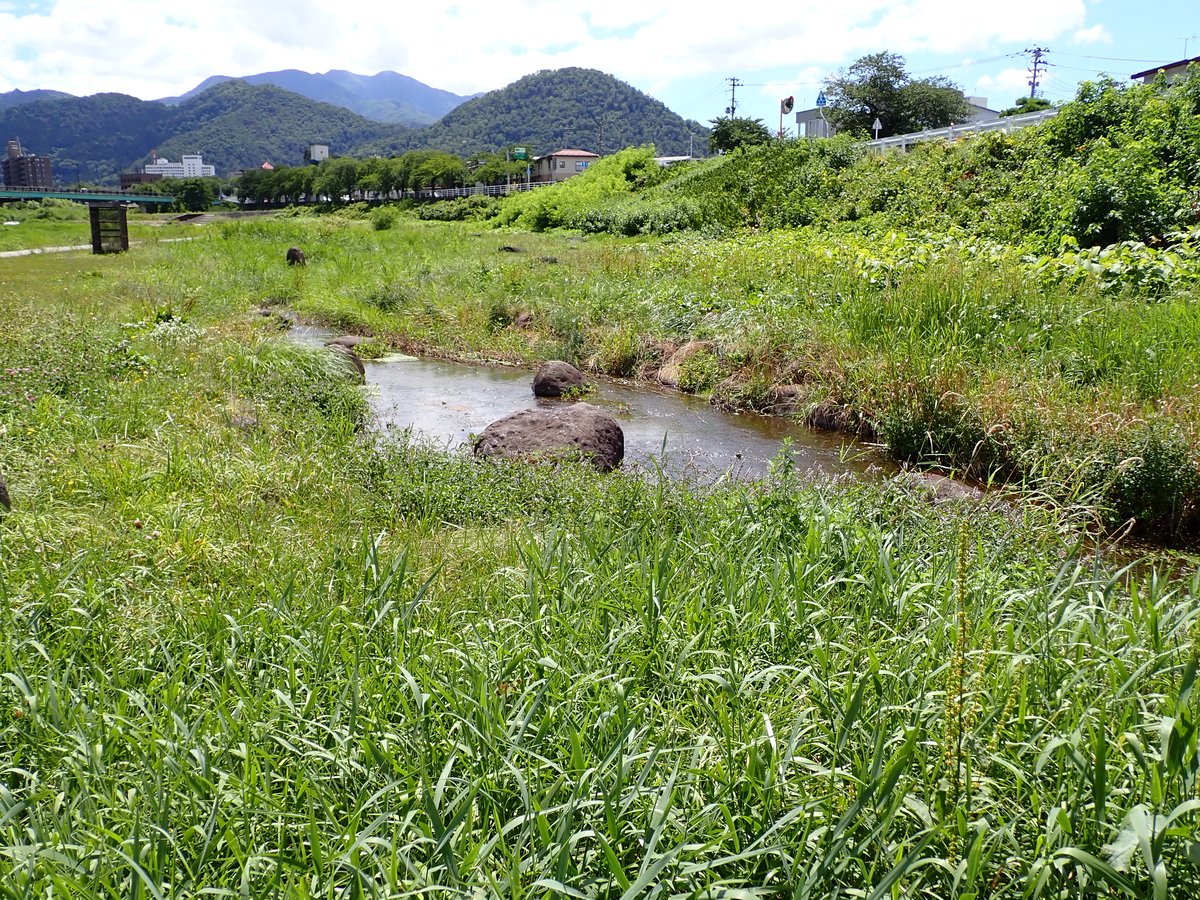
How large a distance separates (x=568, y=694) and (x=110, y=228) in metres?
26.1

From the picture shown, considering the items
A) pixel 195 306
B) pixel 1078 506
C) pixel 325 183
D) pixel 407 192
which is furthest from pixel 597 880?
pixel 325 183

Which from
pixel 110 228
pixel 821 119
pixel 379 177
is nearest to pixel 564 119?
pixel 379 177

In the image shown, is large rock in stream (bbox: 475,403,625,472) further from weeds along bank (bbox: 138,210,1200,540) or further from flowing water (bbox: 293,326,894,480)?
weeds along bank (bbox: 138,210,1200,540)

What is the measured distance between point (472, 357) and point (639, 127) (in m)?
164

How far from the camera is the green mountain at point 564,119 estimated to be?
158 meters

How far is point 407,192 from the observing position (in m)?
72.0

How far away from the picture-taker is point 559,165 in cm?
7912

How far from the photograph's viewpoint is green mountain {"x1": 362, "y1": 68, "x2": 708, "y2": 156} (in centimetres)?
15750

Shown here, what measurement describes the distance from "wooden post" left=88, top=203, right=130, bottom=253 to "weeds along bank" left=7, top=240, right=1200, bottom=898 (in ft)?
70.0

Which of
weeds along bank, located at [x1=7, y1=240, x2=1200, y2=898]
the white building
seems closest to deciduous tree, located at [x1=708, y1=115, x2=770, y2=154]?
weeds along bank, located at [x1=7, y1=240, x2=1200, y2=898]

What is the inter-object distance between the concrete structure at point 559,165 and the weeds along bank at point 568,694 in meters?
71.7

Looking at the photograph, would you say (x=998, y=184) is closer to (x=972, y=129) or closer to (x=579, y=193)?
(x=972, y=129)

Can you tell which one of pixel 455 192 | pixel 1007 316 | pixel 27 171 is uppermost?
pixel 27 171

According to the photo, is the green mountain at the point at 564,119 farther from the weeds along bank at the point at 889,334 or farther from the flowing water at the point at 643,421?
the flowing water at the point at 643,421
